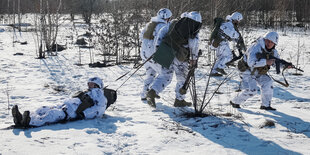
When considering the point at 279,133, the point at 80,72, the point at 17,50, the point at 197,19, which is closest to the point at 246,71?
the point at 197,19

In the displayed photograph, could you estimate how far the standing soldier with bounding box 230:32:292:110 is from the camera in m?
4.82

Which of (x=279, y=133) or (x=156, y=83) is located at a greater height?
(x=156, y=83)

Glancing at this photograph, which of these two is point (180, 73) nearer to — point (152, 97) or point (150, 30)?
point (152, 97)

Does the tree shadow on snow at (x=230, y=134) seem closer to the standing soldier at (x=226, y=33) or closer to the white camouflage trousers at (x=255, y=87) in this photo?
the white camouflage trousers at (x=255, y=87)

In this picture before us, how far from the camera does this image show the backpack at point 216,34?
7.88 metres

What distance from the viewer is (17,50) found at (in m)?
13.4

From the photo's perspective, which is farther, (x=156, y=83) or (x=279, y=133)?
(x=156, y=83)

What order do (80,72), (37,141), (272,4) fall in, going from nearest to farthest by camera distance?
(37,141), (80,72), (272,4)

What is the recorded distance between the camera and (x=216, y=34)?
26.1 ft

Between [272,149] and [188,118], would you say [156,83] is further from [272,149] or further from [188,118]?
[272,149]

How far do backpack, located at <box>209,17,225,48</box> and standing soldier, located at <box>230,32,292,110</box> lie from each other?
2741 millimetres

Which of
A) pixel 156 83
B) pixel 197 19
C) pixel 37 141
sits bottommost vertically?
pixel 37 141

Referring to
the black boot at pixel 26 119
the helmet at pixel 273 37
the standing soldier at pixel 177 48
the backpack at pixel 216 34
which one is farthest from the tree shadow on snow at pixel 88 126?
the backpack at pixel 216 34

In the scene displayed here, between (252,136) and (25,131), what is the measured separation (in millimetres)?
2896
